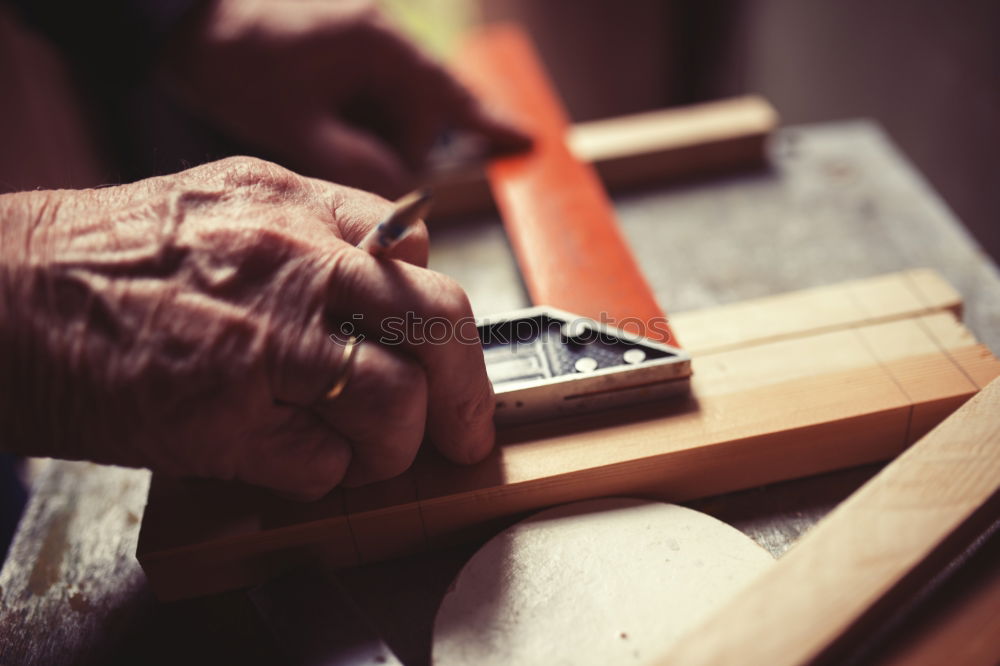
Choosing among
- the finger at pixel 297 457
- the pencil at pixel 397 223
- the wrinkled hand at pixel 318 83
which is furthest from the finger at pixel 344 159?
the finger at pixel 297 457

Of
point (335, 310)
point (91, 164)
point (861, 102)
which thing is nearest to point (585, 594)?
point (335, 310)

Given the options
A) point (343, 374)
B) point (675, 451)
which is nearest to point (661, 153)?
point (675, 451)

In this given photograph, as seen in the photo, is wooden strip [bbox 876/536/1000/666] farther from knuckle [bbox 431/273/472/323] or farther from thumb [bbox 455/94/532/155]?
thumb [bbox 455/94/532/155]

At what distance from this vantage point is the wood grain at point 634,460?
0.96 m

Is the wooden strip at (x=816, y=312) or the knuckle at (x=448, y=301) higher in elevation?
the knuckle at (x=448, y=301)

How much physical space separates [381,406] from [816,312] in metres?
0.79

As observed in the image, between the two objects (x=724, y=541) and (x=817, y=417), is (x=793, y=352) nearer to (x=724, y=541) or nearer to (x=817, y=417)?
(x=817, y=417)

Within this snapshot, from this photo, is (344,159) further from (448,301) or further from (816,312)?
(816,312)

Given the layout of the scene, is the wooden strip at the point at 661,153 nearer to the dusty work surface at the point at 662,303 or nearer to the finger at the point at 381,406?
the dusty work surface at the point at 662,303

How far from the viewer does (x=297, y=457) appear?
88 cm

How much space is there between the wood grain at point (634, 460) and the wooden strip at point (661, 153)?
0.82 meters

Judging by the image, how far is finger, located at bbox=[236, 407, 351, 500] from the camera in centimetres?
87

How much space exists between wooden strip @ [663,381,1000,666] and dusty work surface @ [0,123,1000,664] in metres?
0.23

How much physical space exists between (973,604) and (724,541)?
304mm
